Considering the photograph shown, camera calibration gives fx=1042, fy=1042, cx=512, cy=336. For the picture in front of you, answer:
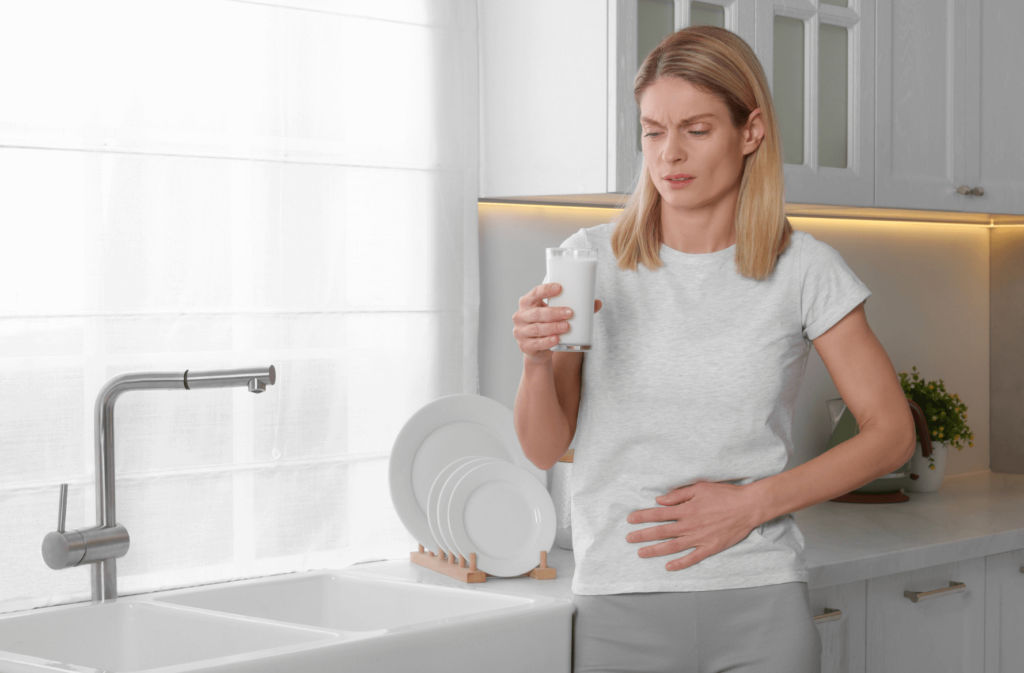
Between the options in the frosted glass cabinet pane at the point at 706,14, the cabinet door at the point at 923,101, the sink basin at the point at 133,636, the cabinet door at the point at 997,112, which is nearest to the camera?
the sink basin at the point at 133,636

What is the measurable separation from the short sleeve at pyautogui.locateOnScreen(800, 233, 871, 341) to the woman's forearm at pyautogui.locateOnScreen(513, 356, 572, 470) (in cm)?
32

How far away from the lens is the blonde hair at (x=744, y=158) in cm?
126

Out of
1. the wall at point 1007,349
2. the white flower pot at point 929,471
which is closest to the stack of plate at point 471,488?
the white flower pot at point 929,471

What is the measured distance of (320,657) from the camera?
50.4 inches

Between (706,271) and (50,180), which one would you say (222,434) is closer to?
(50,180)

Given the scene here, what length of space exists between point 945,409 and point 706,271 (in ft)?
5.14

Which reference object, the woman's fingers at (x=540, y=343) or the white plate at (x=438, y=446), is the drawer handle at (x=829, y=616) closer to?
the white plate at (x=438, y=446)

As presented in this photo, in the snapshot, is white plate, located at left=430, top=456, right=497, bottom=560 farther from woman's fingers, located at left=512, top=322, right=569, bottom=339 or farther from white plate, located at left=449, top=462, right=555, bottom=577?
woman's fingers, located at left=512, top=322, right=569, bottom=339

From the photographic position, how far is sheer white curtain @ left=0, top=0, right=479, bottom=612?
161cm

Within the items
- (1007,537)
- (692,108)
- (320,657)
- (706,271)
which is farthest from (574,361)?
(1007,537)

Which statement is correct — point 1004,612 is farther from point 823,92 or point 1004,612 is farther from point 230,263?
point 230,263

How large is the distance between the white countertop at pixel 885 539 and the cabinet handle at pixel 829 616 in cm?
5

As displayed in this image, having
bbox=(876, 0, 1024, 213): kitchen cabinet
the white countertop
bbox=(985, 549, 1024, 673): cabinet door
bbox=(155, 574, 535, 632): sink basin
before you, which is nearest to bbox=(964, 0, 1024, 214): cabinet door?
bbox=(876, 0, 1024, 213): kitchen cabinet

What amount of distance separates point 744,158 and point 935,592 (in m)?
1.05
